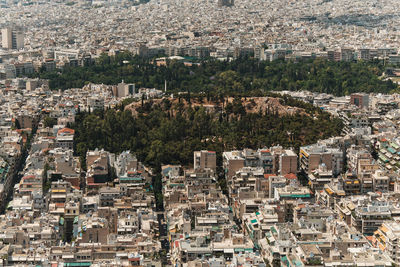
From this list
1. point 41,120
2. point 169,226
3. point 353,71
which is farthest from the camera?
point 353,71

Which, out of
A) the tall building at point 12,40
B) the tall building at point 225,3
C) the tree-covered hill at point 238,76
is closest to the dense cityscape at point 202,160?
the tree-covered hill at point 238,76

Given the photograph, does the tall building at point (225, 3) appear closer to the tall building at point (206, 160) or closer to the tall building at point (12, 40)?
the tall building at point (12, 40)

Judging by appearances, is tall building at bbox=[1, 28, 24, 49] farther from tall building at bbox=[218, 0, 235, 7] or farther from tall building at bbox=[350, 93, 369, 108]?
tall building at bbox=[350, 93, 369, 108]

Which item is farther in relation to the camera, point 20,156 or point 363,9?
point 363,9

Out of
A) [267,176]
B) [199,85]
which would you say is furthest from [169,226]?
[199,85]

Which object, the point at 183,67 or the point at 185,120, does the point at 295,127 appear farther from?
the point at 183,67

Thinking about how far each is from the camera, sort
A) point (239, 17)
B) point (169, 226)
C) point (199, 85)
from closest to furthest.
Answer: point (169, 226)
point (199, 85)
point (239, 17)

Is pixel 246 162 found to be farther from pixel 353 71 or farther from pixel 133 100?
pixel 353 71
